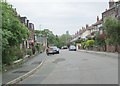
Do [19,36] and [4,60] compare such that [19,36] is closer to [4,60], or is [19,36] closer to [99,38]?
[4,60]

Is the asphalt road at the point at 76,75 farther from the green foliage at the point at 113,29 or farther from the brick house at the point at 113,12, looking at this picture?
the brick house at the point at 113,12

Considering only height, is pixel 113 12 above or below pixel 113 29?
above

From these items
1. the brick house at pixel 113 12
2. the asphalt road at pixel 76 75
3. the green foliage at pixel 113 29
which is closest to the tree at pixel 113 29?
the green foliage at pixel 113 29

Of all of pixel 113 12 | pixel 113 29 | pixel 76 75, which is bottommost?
pixel 76 75

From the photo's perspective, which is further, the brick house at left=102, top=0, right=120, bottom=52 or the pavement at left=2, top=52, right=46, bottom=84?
the brick house at left=102, top=0, right=120, bottom=52

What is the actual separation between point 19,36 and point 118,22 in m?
24.9

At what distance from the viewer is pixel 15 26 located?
25.4m

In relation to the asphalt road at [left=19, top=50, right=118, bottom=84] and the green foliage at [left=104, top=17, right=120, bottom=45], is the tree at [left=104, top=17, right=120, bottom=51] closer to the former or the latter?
the green foliage at [left=104, top=17, right=120, bottom=45]

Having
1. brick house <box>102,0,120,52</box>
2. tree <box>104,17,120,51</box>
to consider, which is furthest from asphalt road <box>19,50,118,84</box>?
brick house <box>102,0,120,52</box>

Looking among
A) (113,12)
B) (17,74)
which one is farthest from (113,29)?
(17,74)

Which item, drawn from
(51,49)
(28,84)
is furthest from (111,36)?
A: (28,84)

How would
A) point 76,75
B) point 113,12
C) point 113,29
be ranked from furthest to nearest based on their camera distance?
point 113,12 → point 113,29 → point 76,75

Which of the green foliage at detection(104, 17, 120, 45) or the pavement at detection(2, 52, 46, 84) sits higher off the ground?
the green foliage at detection(104, 17, 120, 45)

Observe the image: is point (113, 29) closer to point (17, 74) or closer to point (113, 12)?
point (113, 12)
